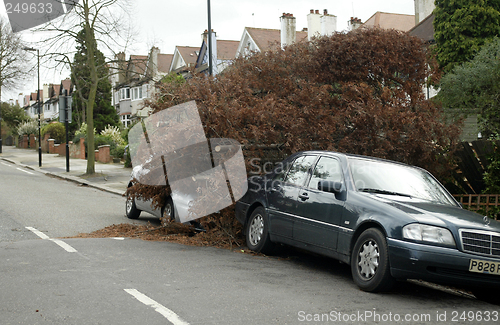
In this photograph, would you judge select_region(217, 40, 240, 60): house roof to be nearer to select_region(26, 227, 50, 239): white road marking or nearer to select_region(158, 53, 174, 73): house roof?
select_region(158, 53, 174, 73): house roof

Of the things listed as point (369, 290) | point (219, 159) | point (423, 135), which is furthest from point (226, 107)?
point (369, 290)

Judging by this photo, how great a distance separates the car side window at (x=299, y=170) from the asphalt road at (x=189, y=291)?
1.18 metres

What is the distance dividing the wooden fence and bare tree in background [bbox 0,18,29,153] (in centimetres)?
4619

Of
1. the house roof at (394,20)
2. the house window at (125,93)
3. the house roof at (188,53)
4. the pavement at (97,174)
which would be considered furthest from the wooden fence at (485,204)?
the house window at (125,93)

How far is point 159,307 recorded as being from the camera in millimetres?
5137

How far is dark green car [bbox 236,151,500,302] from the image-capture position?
573 cm

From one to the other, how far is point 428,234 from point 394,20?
134ft

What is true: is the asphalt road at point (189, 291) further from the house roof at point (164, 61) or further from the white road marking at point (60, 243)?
the house roof at point (164, 61)

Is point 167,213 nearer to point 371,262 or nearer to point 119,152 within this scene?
point 371,262

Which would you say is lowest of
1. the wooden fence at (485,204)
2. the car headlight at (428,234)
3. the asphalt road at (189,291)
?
the asphalt road at (189,291)

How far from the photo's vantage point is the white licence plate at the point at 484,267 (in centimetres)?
570

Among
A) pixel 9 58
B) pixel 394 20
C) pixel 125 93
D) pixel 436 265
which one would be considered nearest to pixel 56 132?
pixel 9 58

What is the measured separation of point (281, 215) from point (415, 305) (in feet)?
8.35

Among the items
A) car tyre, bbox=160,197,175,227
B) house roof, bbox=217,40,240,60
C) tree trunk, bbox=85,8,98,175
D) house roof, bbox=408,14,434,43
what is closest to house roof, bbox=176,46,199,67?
house roof, bbox=217,40,240,60
